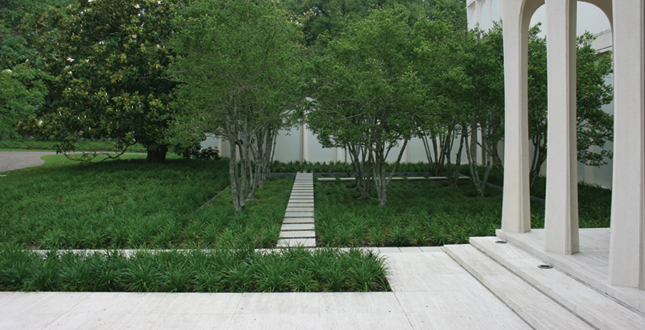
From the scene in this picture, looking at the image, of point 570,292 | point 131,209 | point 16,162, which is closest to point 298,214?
point 131,209

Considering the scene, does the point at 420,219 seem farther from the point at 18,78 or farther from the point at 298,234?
the point at 18,78

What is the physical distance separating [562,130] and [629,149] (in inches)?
43.6

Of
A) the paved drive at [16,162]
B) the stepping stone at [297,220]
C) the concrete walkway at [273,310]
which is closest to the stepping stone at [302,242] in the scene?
the stepping stone at [297,220]

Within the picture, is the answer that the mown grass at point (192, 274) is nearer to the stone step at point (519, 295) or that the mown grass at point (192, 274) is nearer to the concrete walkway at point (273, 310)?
the concrete walkway at point (273, 310)

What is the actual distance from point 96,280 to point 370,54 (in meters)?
7.23

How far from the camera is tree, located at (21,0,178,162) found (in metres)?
13.8

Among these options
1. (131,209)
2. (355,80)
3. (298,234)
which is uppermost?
(355,80)

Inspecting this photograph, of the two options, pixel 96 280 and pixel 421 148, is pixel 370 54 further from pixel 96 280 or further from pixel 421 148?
pixel 421 148

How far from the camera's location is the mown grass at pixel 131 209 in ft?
21.9

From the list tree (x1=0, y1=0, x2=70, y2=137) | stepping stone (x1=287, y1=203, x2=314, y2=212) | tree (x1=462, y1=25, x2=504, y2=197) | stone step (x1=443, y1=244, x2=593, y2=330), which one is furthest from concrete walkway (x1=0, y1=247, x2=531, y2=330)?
tree (x1=0, y1=0, x2=70, y2=137)

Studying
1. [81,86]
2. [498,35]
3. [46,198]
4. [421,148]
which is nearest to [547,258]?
[498,35]

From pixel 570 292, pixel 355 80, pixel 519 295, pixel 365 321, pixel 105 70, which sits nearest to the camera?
pixel 365 321

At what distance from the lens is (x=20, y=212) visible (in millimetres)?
8953

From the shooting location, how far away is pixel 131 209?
9039mm
